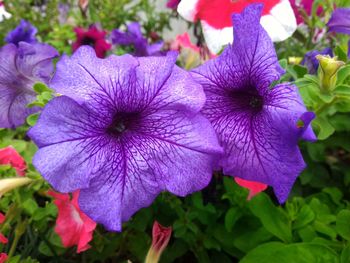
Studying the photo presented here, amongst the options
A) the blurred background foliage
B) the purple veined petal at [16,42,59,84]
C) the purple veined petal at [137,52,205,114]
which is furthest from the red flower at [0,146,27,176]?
the purple veined petal at [137,52,205,114]

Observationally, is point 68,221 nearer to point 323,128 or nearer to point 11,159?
point 11,159

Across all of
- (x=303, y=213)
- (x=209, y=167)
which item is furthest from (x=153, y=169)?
(x=303, y=213)

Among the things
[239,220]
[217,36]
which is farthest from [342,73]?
[239,220]

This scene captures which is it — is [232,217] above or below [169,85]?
below

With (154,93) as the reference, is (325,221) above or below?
below

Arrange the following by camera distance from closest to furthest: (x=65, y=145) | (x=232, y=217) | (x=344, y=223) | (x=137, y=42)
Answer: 1. (x=65, y=145)
2. (x=344, y=223)
3. (x=232, y=217)
4. (x=137, y=42)

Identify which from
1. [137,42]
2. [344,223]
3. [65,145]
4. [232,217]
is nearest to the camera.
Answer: [65,145]

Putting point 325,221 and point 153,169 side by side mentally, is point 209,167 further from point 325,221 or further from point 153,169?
point 325,221

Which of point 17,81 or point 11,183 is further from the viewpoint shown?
point 17,81
